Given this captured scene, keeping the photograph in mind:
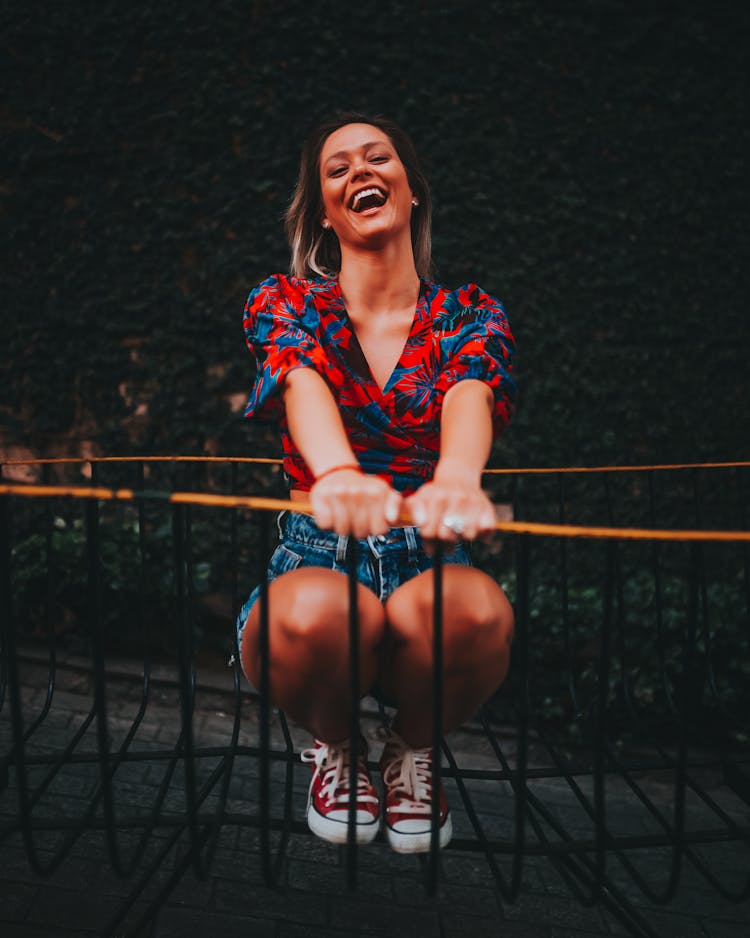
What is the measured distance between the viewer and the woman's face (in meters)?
1.74

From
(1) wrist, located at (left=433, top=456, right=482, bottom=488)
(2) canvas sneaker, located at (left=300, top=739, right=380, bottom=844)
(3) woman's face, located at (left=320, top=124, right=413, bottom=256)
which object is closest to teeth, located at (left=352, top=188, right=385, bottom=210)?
(3) woman's face, located at (left=320, top=124, right=413, bottom=256)

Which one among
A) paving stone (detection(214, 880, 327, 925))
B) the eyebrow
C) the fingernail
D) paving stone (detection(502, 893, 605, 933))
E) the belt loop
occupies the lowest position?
paving stone (detection(502, 893, 605, 933))

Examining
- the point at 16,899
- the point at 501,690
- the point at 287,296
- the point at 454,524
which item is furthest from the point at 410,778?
the point at 501,690

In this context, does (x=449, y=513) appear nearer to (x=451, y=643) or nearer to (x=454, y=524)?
(x=454, y=524)

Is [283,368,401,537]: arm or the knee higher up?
[283,368,401,537]: arm

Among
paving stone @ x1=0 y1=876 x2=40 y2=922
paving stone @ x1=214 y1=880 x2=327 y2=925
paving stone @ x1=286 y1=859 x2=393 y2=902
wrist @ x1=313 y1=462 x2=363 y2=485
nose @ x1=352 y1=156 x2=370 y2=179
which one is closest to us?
wrist @ x1=313 y1=462 x2=363 y2=485

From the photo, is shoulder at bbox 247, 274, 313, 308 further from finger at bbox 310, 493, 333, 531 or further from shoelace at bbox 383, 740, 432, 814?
shoelace at bbox 383, 740, 432, 814

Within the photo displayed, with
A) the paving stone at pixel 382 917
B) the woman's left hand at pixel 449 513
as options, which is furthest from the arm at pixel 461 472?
the paving stone at pixel 382 917

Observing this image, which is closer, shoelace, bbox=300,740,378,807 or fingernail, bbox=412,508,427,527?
fingernail, bbox=412,508,427,527

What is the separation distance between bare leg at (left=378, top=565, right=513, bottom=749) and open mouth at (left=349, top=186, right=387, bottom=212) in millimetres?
892

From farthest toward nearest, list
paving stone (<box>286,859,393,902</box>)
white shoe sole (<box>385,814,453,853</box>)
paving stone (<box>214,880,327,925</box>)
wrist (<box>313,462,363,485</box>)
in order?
paving stone (<box>286,859,393,902</box>) → paving stone (<box>214,880,327,925</box>) → white shoe sole (<box>385,814,453,853</box>) → wrist (<box>313,462,363,485</box>)

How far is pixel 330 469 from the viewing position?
134 centimetres

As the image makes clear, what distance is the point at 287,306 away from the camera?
1748mm

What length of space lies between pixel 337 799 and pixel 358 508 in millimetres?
653
